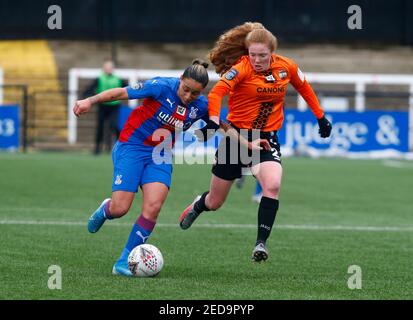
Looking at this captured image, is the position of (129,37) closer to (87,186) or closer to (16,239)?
(87,186)

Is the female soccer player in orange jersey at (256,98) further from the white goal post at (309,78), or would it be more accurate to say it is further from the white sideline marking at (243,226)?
the white goal post at (309,78)

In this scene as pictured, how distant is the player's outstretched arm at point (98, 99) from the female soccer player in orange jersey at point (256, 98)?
0.81m

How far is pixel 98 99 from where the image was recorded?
28.3ft

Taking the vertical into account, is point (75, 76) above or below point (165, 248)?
above

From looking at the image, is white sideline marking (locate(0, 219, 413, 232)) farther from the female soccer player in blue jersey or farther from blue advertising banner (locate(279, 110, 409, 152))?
blue advertising banner (locate(279, 110, 409, 152))

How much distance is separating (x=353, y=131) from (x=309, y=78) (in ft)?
18.6

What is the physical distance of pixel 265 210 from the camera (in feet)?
30.2

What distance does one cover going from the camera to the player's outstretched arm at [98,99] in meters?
8.49

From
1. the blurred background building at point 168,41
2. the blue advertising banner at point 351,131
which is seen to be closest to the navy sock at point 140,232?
the blue advertising banner at point 351,131

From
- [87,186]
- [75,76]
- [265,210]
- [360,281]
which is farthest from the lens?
[75,76]

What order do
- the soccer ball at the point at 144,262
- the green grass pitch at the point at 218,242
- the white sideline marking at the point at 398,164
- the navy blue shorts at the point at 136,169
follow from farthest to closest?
the white sideline marking at the point at 398,164 < the navy blue shorts at the point at 136,169 < the soccer ball at the point at 144,262 < the green grass pitch at the point at 218,242

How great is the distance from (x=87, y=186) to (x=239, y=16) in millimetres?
14935
